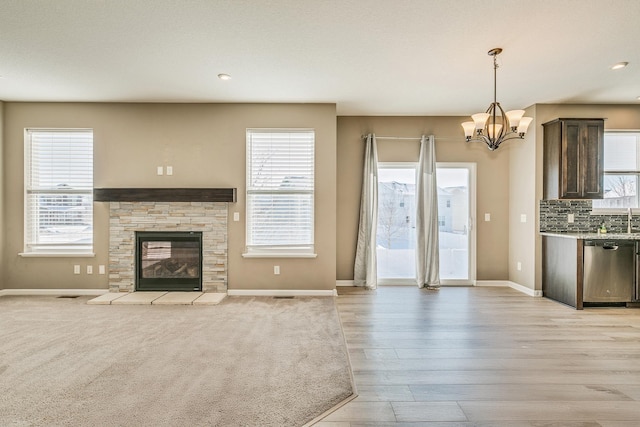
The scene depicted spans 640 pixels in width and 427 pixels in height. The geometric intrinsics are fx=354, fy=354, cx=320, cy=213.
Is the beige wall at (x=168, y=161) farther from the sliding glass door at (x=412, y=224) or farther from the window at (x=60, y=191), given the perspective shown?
the sliding glass door at (x=412, y=224)

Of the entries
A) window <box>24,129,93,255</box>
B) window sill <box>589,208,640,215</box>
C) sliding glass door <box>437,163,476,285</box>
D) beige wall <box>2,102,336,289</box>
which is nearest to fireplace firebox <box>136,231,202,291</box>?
beige wall <box>2,102,336,289</box>

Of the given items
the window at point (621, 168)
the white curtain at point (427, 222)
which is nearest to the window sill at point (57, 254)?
the white curtain at point (427, 222)

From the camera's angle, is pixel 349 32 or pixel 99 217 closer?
pixel 349 32

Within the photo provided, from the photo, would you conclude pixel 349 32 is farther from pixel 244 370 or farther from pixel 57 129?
pixel 57 129

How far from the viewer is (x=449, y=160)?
588 cm

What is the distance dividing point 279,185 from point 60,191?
323 cm

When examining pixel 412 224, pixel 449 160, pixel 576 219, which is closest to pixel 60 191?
pixel 412 224

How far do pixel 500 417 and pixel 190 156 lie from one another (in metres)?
4.74

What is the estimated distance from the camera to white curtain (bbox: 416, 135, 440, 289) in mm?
5668

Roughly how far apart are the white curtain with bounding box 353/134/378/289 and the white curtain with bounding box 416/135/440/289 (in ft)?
2.35

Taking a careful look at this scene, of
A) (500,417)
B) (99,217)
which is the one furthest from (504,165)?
(99,217)

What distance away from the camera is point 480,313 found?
4258 mm

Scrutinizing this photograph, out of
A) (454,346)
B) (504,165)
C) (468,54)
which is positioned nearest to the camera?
(454,346)

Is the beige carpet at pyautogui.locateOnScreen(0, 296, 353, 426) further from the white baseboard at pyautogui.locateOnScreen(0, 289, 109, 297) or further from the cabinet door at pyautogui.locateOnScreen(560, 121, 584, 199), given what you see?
the cabinet door at pyautogui.locateOnScreen(560, 121, 584, 199)
